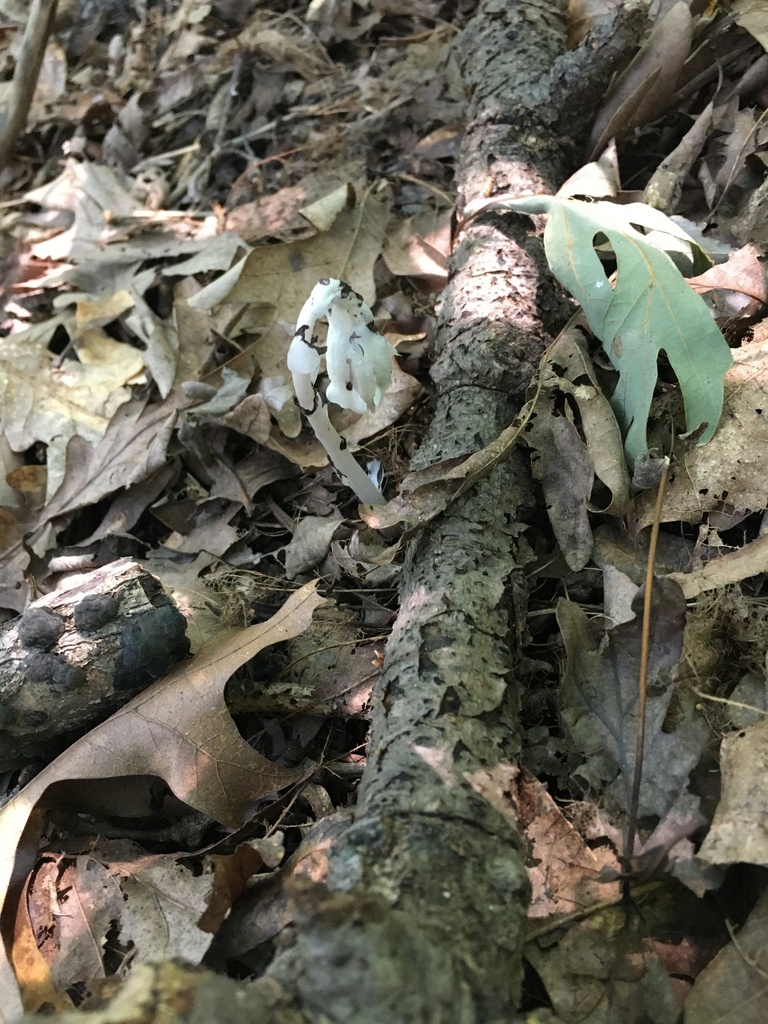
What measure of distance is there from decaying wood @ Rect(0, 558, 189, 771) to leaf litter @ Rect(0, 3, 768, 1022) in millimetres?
65

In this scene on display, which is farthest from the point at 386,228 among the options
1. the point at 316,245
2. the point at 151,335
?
the point at 151,335

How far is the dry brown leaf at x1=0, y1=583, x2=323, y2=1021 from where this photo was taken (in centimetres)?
154

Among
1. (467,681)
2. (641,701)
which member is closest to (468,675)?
(467,681)

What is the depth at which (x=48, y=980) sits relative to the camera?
139cm

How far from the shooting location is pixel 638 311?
1.73 m

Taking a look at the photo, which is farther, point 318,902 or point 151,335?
point 151,335

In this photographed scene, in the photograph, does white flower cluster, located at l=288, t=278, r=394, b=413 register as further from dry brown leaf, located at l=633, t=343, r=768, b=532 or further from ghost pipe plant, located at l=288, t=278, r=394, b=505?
dry brown leaf, located at l=633, t=343, r=768, b=532

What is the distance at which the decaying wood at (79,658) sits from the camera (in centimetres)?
162

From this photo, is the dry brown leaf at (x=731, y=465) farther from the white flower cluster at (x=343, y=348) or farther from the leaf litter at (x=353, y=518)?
the white flower cluster at (x=343, y=348)

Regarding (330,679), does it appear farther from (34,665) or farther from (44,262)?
(44,262)

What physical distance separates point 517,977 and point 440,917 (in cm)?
16

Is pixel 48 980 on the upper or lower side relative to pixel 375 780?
lower

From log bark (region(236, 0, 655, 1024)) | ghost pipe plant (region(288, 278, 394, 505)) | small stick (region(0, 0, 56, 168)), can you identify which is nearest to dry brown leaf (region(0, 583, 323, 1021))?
log bark (region(236, 0, 655, 1024))

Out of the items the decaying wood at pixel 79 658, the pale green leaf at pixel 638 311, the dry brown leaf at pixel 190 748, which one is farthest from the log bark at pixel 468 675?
the decaying wood at pixel 79 658
